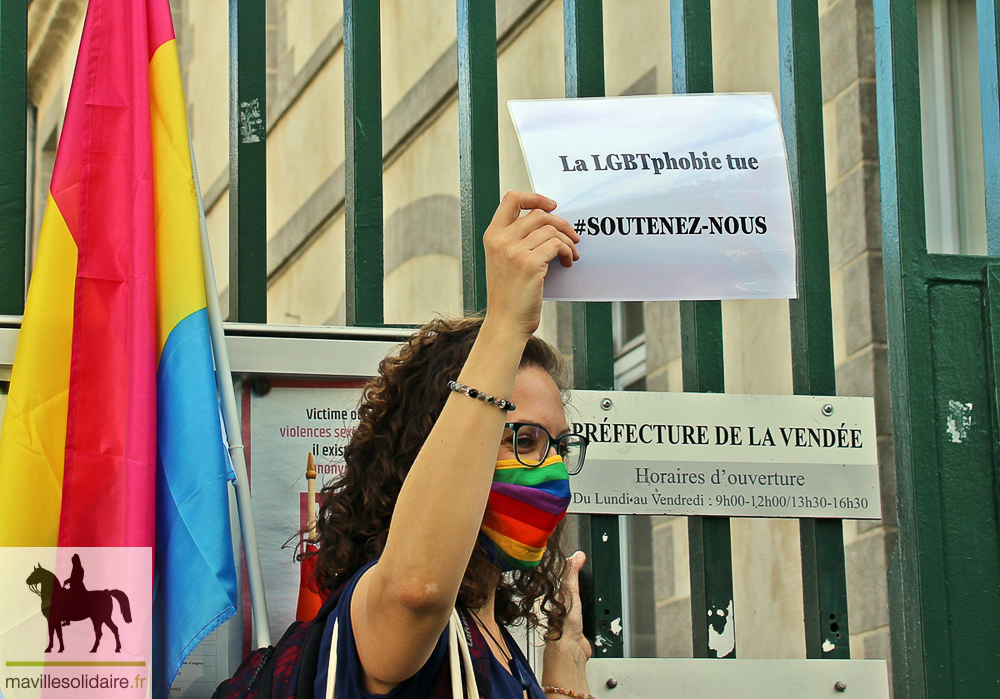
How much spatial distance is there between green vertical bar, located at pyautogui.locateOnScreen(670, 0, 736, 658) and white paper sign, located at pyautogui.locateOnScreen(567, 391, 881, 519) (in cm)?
8

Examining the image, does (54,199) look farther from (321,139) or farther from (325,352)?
(321,139)

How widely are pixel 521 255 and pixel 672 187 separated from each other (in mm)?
848

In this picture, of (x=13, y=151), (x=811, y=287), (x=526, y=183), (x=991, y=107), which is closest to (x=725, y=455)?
(x=811, y=287)

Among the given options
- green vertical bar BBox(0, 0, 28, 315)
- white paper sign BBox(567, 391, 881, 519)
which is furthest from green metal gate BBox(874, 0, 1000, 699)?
green vertical bar BBox(0, 0, 28, 315)

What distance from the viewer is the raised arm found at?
2.11 m

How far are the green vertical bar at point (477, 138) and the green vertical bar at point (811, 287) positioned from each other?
818 millimetres

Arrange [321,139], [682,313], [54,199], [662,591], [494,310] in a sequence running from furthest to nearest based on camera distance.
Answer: [321,139], [662,591], [682,313], [54,199], [494,310]

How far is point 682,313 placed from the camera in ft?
12.3

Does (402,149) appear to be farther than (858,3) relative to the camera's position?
Yes

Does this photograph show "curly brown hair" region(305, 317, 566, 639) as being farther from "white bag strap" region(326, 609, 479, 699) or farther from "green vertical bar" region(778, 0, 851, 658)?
"green vertical bar" region(778, 0, 851, 658)

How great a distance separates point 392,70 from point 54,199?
665 cm

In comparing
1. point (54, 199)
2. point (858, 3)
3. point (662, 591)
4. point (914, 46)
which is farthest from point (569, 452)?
point (662, 591)

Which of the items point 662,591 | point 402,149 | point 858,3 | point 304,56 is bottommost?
point 662,591

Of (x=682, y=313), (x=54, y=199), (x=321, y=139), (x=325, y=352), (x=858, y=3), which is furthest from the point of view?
(x=321, y=139)
